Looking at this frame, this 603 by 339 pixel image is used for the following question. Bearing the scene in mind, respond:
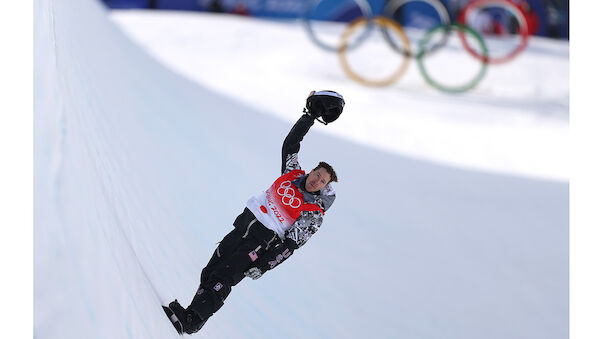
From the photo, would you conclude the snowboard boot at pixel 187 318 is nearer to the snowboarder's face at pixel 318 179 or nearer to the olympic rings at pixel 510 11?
the snowboarder's face at pixel 318 179

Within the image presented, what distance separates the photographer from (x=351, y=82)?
10.8 metres

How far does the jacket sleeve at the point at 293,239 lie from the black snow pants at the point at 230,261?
0.09 feet

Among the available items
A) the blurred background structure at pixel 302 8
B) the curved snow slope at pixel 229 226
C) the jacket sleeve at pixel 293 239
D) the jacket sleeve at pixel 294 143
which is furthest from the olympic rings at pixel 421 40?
the jacket sleeve at pixel 293 239

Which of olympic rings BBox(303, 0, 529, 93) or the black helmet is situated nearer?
the black helmet

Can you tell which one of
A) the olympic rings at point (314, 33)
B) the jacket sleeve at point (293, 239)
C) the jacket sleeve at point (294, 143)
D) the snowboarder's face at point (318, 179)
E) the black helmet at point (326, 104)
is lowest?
the olympic rings at point (314, 33)

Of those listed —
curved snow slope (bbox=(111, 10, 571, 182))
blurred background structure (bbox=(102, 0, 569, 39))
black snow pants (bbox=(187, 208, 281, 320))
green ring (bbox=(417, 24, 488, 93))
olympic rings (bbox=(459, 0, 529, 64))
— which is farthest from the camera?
blurred background structure (bbox=(102, 0, 569, 39))

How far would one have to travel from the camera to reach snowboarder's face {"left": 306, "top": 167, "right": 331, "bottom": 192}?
1.84 meters

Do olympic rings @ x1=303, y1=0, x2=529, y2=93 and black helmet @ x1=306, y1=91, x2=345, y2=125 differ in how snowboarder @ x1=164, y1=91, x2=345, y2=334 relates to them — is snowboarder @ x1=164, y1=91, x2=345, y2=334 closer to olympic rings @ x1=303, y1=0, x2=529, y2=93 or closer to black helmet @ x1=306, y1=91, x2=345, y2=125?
black helmet @ x1=306, y1=91, x2=345, y2=125

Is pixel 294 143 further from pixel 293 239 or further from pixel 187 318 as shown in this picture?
pixel 187 318

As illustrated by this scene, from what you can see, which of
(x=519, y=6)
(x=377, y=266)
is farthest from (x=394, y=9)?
(x=377, y=266)

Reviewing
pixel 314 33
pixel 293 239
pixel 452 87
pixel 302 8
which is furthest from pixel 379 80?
pixel 293 239

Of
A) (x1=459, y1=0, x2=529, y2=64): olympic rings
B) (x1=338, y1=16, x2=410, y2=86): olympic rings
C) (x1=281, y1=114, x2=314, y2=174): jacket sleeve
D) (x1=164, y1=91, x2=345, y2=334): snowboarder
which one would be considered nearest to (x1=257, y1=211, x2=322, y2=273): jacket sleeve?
(x1=164, y1=91, x2=345, y2=334): snowboarder

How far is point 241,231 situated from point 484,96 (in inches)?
394

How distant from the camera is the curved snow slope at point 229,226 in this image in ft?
5.44
